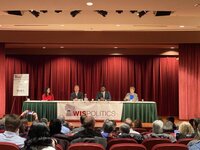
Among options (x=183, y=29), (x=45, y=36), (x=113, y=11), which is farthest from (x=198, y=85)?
(x=45, y=36)

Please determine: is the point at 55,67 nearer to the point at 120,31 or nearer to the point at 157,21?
the point at 120,31

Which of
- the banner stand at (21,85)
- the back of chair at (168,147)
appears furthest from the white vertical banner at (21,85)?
the back of chair at (168,147)

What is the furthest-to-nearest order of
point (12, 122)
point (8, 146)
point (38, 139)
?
point (12, 122) → point (8, 146) → point (38, 139)

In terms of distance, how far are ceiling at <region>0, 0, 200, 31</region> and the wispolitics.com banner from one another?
280 centimetres

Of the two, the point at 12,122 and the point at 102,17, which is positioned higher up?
the point at 102,17

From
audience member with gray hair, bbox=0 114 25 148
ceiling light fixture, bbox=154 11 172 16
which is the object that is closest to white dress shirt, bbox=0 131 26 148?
audience member with gray hair, bbox=0 114 25 148

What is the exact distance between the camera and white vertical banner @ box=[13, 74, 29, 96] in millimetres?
14555

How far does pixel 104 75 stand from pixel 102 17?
231 inches

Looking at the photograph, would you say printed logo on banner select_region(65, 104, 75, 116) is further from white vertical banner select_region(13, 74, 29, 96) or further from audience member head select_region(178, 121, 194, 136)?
audience member head select_region(178, 121, 194, 136)

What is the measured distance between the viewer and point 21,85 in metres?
14.6

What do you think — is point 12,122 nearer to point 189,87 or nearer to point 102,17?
point 102,17

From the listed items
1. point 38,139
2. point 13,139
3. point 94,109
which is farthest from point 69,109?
point 38,139

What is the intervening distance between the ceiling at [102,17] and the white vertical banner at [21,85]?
2.07 metres

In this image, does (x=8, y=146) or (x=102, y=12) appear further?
(x=102, y=12)
